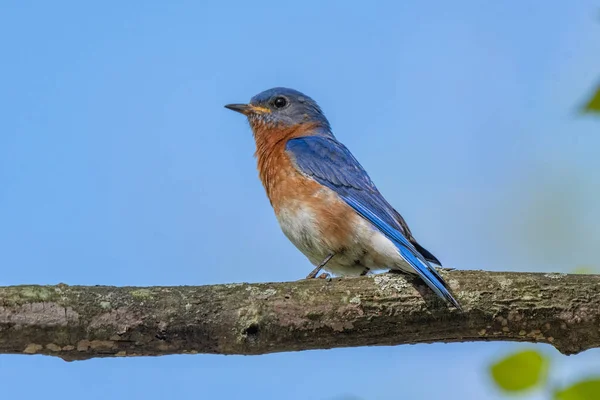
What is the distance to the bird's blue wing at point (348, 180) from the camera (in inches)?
215

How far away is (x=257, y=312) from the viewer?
13.3 feet

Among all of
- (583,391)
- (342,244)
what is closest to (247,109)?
(342,244)

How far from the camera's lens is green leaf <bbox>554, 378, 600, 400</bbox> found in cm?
225

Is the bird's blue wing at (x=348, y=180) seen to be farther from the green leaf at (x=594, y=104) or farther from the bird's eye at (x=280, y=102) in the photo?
the green leaf at (x=594, y=104)

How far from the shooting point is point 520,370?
2.53 m

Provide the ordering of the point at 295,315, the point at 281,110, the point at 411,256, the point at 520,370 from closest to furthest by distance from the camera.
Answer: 1. the point at 520,370
2. the point at 295,315
3. the point at 411,256
4. the point at 281,110

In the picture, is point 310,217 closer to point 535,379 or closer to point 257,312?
point 257,312

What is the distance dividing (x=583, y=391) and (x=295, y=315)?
2018mm

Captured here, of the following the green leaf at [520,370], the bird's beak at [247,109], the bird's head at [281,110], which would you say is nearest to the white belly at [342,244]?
the bird's head at [281,110]

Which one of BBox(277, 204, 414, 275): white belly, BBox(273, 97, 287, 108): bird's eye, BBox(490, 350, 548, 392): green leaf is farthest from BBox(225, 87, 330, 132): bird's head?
BBox(490, 350, 548, 392): green leaf

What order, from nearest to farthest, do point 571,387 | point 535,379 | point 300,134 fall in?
point 571,387 → point 535,379 → point 300,134

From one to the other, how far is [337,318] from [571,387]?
199 centimetres

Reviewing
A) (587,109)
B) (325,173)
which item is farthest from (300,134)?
(587,109)

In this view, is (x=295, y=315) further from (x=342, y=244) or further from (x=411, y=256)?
(x=342, y=244)
